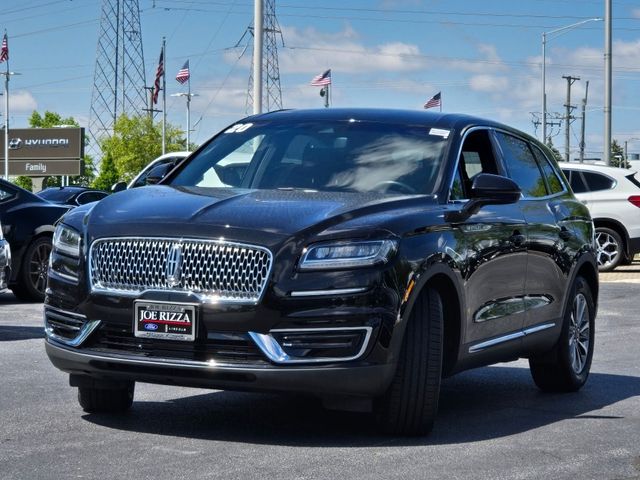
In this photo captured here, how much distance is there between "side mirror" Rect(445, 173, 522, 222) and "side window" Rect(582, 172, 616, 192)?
53.3 feet

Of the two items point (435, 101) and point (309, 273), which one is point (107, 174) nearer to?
point (435, 101)

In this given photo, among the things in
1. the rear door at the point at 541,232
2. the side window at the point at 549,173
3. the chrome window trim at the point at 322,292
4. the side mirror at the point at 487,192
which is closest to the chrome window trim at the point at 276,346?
the chrome window trim at the point at 322,292

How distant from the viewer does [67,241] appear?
6855mm

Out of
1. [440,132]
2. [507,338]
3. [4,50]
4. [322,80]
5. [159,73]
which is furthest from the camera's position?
[159,73]

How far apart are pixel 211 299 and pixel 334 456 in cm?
90

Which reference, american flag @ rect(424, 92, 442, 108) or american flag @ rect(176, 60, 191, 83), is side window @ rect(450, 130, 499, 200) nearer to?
american flag @ rect(424, 92, 442, 108)

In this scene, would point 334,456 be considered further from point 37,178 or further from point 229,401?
point 37,178

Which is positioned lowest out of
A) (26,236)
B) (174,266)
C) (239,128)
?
(26,236)

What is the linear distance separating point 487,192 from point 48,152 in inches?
3373

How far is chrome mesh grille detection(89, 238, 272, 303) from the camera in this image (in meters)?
6.23

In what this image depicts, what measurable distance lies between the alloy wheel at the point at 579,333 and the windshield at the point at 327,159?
201 centimetres

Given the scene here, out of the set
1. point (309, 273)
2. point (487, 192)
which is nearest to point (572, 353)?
point (487, 192)

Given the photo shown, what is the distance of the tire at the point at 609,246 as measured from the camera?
77.4 feet

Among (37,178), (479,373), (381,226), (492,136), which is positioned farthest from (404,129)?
(37,178)
